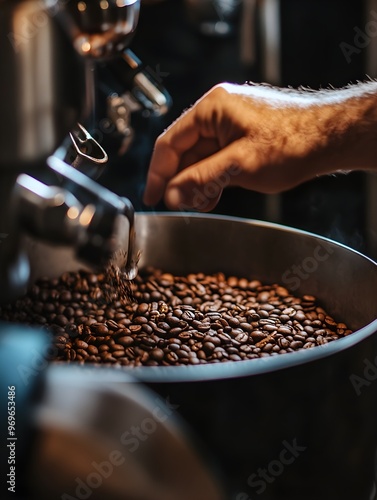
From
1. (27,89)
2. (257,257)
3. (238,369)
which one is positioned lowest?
(257,257)

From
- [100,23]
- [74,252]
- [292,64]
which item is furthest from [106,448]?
[292,64]

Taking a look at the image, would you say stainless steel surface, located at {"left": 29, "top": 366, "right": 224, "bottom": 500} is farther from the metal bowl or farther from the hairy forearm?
the hairy forearm

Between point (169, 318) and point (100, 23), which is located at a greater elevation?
point (100, 23)

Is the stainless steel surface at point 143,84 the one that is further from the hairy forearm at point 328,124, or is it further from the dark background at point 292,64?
the dark background at point 292,64

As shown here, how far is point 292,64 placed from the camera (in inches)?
64.9

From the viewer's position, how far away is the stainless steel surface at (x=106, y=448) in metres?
0.38

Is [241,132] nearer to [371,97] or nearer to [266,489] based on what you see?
[371,97]

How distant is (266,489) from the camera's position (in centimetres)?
49

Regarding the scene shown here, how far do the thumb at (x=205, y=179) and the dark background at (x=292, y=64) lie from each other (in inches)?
26.4

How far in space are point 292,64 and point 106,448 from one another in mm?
1407

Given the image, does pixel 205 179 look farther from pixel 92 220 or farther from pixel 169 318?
pixel 92 220

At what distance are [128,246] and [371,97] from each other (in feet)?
1.15

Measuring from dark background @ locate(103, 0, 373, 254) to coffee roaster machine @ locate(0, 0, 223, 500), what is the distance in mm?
842

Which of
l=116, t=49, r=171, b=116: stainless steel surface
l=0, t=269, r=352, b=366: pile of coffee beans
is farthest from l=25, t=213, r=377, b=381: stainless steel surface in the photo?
l=116, t=49, r=171, b=116: stainless steel surface
